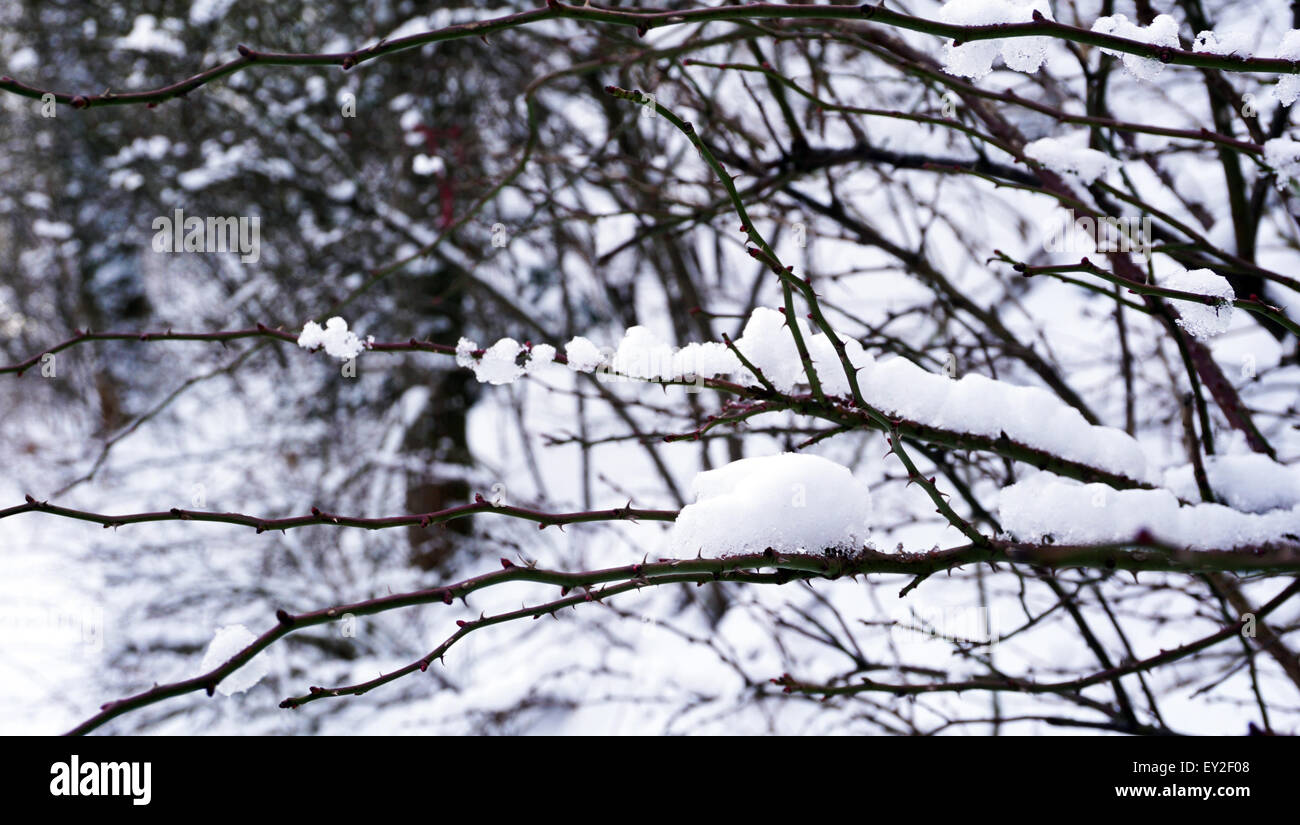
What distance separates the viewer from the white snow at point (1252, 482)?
4.33 feet

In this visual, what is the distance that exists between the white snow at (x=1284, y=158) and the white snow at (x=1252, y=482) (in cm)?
45

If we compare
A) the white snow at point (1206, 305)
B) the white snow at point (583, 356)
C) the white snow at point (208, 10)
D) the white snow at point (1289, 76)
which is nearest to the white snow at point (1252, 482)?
the white snow at point (1206, 305)

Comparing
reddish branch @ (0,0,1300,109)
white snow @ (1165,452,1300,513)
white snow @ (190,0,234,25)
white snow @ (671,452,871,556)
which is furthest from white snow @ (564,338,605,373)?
white snow @ (190,0,234,25)

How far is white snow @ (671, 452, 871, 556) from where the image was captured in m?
0.96

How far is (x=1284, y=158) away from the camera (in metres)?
1.27

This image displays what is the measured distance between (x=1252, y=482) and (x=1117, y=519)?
41cm

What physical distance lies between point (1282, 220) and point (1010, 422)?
348 centimetres

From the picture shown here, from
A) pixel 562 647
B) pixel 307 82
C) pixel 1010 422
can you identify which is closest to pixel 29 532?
pixel 307 82

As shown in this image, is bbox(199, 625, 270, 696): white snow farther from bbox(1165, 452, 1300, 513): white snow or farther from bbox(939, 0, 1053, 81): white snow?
bbox(1165, 452, 1300, 513): white snow

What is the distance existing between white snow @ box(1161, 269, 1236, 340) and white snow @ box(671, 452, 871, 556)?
0.42 m

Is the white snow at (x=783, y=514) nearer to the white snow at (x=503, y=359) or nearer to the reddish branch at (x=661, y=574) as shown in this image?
the reddish branch at (x=661, y=574)

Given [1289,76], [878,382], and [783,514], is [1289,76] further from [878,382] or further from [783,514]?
[783,514]
